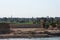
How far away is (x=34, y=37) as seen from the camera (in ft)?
117

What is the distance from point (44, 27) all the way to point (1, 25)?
10564mm

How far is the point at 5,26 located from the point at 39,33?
5059 mm

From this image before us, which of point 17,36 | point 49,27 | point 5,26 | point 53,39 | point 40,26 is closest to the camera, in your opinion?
point 53,39

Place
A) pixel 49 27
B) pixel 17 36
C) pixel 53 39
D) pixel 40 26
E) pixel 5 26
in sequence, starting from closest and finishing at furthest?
pixel 53 39, pixel 17 36, pixel 5 26, pixel 49 27, pixel 40 26

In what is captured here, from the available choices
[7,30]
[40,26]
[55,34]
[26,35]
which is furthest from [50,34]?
[40,26]

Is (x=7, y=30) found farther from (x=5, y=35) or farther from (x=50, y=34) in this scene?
(x=50, y=34)

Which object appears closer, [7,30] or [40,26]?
[7,30]

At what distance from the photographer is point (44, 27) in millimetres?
46406

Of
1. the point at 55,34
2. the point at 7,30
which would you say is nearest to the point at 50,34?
the point at 55,34

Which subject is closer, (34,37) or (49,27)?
(34,37)

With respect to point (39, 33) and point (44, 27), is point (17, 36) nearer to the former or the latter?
point (39, 33)

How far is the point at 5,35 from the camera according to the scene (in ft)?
117

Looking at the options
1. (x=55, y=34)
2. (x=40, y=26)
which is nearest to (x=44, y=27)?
(x=40, y=26)

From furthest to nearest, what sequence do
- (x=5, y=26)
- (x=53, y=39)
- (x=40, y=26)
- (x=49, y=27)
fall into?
(x=40, y=26) → (x=49, y=27) → (x=5, y=26) → (x=53, y=39)
